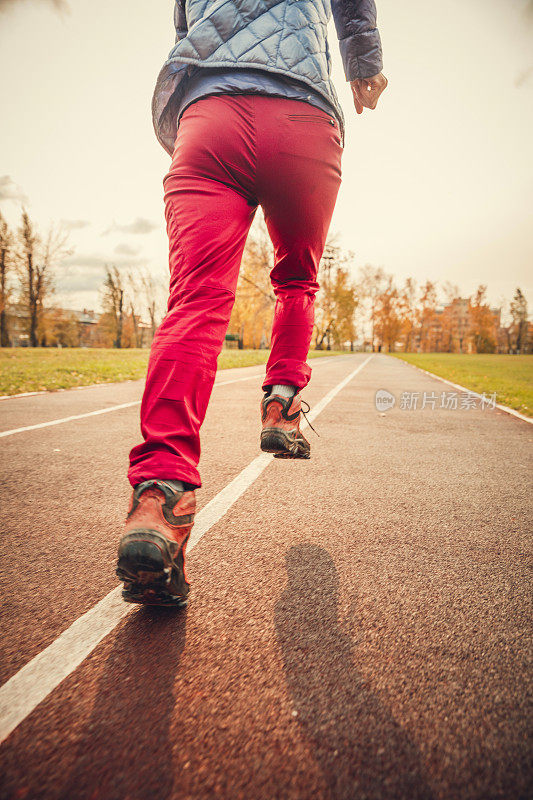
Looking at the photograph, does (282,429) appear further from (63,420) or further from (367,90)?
(63,420)

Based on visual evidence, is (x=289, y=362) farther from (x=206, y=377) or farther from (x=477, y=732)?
(x=477, y=732)

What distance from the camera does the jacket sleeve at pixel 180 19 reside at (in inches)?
73.2

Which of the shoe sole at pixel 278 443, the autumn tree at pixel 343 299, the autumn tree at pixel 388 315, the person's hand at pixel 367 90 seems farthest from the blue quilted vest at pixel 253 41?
the autumn tree at pixel 388 315

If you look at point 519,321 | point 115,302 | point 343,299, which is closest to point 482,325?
point 519,321

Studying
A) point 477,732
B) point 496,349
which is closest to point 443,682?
point 477,732

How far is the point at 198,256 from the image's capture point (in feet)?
4.78

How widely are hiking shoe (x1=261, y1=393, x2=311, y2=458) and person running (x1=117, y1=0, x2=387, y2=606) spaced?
50 cm

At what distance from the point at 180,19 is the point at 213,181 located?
0.98 meters

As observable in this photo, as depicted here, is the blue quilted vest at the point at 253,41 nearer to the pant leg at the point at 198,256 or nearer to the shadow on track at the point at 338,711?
the pant leg at the point at 198,256

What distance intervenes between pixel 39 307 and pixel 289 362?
1868 inches

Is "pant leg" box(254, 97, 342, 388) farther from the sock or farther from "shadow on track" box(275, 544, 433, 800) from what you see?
"shadow on track" box(275, 544, 433, 800)

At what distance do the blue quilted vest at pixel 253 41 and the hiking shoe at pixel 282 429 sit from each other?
1.20 metres

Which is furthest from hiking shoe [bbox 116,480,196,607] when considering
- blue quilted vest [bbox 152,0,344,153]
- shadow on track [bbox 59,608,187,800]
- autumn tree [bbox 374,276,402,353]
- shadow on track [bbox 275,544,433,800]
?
autumn tree [bbox 374,276,402,353]

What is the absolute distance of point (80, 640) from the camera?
117 cm
